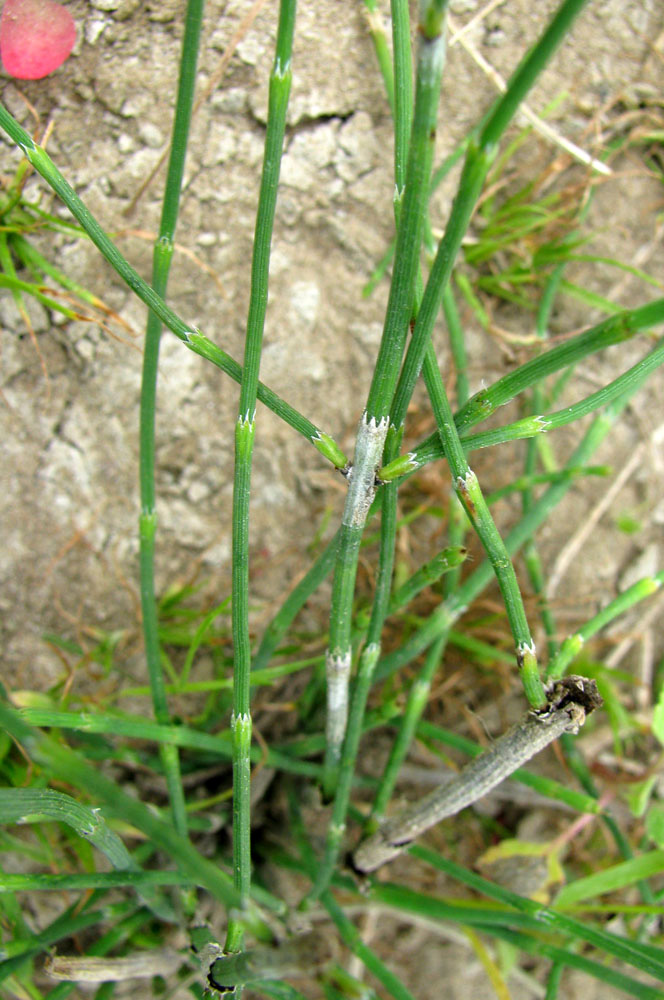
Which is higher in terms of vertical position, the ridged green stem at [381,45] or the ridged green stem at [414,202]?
the ridged green stem at [381,45]

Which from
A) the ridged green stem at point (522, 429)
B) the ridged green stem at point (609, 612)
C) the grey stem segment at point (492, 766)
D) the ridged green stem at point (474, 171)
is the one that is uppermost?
the ridged green stem at point (474, 171)

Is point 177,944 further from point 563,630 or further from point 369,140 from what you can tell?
point 369,140

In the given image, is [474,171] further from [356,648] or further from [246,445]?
[356,648]

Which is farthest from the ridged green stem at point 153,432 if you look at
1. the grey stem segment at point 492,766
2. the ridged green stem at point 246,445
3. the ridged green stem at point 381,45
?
the ridged green stem at point 381,45

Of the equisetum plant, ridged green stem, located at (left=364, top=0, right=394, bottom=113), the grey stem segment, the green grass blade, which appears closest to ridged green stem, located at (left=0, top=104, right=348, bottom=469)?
the equisetum plant

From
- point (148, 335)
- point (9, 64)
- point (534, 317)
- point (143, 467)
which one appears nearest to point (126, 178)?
point (9, 64)

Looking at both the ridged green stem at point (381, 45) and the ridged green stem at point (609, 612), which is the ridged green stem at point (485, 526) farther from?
the ridged green stem at point (381, 45)
